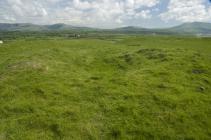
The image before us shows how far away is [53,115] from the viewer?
52.2ft

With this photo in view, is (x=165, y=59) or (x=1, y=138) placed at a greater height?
(x=165, y=59)

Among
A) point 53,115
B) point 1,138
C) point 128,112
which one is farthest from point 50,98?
point 128,112

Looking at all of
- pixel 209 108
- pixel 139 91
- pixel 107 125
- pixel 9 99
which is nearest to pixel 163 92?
pixel 139 91

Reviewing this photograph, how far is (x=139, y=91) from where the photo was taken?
63.4ft

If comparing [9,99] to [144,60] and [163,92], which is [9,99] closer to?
[163,92]

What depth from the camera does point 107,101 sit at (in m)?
17.8

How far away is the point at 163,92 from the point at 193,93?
2.59m

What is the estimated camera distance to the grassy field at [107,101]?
13.9 m

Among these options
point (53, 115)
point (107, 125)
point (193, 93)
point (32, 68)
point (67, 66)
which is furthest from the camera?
point (67, 66)

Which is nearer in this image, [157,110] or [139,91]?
[157,110]

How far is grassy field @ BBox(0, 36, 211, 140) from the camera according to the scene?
13852 millimetres

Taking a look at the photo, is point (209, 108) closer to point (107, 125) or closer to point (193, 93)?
point (193, 93)

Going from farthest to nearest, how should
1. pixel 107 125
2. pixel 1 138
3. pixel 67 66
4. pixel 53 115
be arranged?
pixel 67 66 < pixel 53 115 < pixel 107 125 < pixel 1 138

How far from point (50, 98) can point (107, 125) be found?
6703 millimetres
